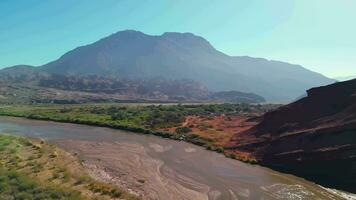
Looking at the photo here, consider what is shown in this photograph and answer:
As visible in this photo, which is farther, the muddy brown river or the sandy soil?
the muddy brown river

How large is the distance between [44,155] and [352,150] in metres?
36.9

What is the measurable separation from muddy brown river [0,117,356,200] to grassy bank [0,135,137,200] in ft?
8.38

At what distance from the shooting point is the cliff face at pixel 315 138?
40781 mm

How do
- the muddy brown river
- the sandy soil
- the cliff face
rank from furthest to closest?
Answer: the cliff face < the muddy brown river < the sandy soil

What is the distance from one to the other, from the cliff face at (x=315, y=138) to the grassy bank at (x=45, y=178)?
22.3 m

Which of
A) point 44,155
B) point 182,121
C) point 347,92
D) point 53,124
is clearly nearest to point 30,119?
point 53,124

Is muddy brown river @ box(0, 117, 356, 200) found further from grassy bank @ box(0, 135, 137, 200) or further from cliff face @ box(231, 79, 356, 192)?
cliff face @ box(231, 79, 356, 192)

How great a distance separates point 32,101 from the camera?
172875 millimetres

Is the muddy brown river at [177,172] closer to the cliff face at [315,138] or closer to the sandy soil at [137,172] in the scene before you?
the sandy soil at [137,172]

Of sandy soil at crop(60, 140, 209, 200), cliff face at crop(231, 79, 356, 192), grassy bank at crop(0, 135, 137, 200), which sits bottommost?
sandy soil at crop(60, 140, 209, 200)

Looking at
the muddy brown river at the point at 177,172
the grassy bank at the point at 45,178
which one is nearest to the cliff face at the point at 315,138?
the muddy brown river at the point at 177,172

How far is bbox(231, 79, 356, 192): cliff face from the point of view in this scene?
40.8 meters

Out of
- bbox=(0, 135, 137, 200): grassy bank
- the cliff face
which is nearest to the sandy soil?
bbox=(0, 135, 137, 200): grassy bank

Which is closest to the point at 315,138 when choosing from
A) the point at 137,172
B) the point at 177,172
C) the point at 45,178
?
the point at 177,172
